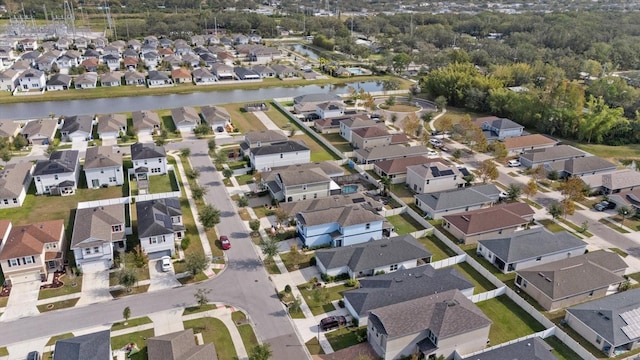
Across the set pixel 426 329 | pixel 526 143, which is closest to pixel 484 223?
pixel 426 329

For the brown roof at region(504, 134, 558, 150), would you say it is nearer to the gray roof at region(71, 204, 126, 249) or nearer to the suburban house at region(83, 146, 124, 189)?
the gray roof at region(71, 204, 126, 249)

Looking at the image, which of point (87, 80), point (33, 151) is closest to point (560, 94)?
point (33, 151)

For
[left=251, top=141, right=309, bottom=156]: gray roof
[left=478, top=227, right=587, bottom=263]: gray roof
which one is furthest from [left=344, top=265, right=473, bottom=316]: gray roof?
[left=251, top=141, right=309, bottom=156]: gray roof

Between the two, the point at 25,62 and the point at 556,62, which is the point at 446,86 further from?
the point at 25,62

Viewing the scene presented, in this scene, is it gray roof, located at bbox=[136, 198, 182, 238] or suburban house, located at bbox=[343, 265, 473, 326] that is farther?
gray roof, located at bbox=[136, 198, 182, 238]

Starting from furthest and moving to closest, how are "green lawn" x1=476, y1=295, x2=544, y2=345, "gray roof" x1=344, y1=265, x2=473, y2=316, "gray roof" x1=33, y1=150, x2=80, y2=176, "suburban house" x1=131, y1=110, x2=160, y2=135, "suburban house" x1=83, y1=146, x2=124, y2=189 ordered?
"suburban house" x1=131, y1=110, x2=160, y2=135, "suburban house" x1=83, y1=146, x2=124, y2=189, "gray roof" x1=33, y1=150, x2=80, y2=176, "gray roof" x1=344, y1=265, x2=473, y2=316, "green lawn" x1=476, y1=295, x2=544, y2=345

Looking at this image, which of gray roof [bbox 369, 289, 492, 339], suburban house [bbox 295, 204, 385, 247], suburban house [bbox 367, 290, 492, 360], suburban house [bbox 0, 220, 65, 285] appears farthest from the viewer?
suburban house [bbox 295, 204, 385, 247]
